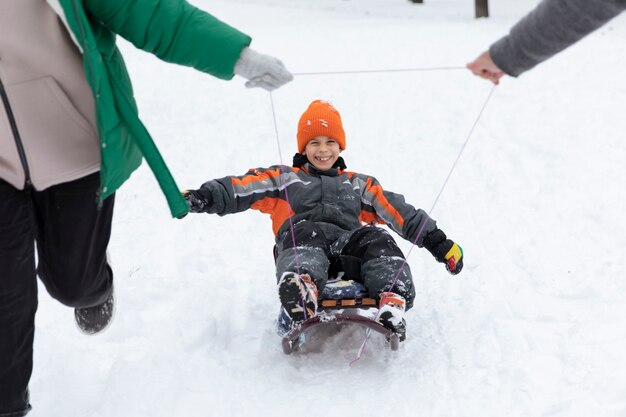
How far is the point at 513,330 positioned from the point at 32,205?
2.52m

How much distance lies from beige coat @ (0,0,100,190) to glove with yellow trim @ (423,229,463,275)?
81.4 inches

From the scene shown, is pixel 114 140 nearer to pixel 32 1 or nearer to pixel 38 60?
pixel 38 60

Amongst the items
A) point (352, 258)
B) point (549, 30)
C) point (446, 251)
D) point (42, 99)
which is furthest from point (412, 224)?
point (42, 99)

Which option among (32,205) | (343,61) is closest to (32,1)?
(32,205)

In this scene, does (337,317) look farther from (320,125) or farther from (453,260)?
(320,125)

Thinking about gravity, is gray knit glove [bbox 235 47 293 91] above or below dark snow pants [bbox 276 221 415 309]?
above

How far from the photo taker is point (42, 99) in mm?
2277

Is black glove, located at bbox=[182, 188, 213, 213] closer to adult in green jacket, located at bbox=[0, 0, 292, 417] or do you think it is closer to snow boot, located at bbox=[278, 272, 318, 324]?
snow boot, located at bbox=[278, 272, 318, 324]

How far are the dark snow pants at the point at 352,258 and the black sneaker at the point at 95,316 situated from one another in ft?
2.89

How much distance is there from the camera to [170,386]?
3.40 meters

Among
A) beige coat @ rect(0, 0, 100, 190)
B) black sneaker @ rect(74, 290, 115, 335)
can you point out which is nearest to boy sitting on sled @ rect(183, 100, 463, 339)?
black sneaker @ rect(74, 290, 115, 335)

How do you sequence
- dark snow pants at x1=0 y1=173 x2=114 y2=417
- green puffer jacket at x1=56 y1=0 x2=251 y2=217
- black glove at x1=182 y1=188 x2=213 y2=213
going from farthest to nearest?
black glove at x1=182 y1=188 x2=213 y2=213
dark snow pants at x1=0 y1=173 x2=114 y2=417
green puffer jacket at x1=56 y1=0 x2=251 y2=217

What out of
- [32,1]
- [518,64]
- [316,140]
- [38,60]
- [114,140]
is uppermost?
[518,64]

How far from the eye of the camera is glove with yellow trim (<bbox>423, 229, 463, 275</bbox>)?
389cm
